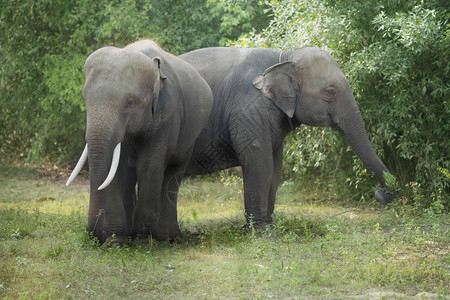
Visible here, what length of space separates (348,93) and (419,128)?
2364mm

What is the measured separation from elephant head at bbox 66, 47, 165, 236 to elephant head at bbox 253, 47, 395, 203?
2020 millimetres

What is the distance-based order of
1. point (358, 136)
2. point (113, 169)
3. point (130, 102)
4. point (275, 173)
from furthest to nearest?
point (275, 173)
point (358, 136)
point (130, 102)
point (113, 169)

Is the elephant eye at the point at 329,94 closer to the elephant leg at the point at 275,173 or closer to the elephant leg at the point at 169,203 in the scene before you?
the elephant leg at the point at 275,173

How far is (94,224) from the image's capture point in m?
7.42

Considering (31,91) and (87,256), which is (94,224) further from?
(31,91)

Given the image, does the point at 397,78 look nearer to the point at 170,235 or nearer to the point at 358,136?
the point at 358,136

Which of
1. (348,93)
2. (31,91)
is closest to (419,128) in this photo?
(348,93)

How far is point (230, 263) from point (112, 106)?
1951 millimetres

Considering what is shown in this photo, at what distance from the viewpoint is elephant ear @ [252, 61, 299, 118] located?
9.05 meters

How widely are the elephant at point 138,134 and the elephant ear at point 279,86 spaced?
0.83m

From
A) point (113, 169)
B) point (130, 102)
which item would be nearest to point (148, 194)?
point (113, 169)

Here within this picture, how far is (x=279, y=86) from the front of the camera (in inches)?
357

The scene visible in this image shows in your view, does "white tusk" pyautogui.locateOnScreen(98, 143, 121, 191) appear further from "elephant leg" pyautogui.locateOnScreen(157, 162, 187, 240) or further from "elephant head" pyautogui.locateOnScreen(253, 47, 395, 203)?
"elephant head" pyautogui.locateOnScreen(253, 47, 395, 203)

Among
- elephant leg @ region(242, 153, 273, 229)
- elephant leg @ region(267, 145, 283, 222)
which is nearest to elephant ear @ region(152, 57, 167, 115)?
elephant leg @ region(242, 153, 273, 229)
